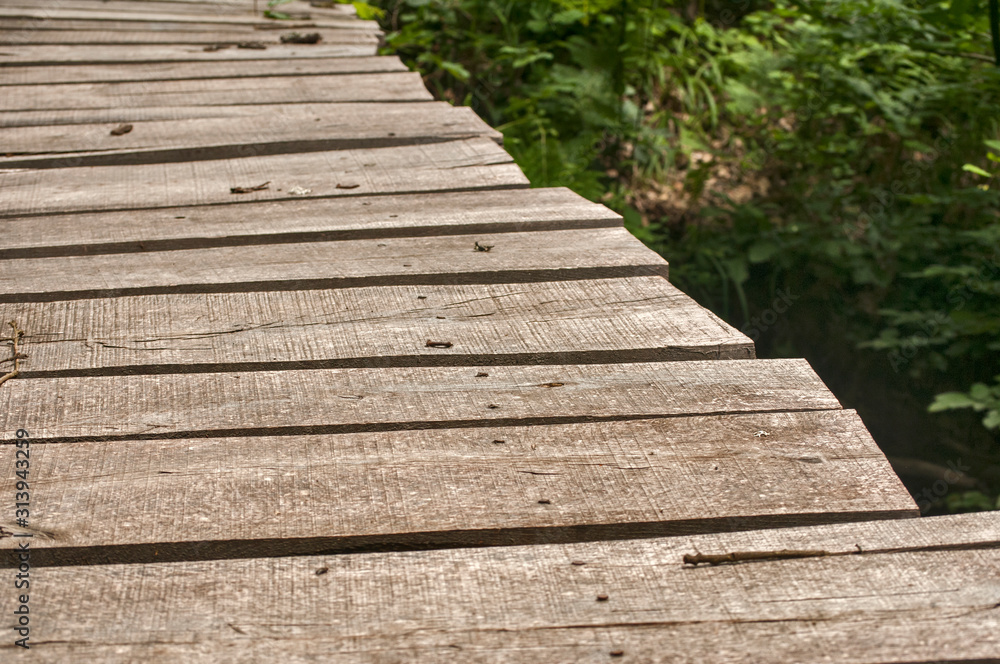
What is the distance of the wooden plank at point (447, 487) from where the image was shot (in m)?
1.03

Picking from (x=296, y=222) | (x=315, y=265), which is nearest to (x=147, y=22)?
(x=296, y=222)

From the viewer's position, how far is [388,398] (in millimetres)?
1303

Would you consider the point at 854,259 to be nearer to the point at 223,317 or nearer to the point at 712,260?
the point at 712,260

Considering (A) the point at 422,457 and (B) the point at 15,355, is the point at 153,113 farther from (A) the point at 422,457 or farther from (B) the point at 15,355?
(A) the point at 422,457

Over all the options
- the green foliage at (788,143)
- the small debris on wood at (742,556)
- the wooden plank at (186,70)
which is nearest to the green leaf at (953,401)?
the green foliage at (788,143)

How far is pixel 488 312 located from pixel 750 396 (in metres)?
0.50

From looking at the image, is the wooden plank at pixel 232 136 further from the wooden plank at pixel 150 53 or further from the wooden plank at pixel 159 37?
the wooden plank at pixel 159 37

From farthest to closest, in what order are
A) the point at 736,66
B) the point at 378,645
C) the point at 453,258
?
1. the point at 736,66
2. the point at 453,258
3. the point at 378,645

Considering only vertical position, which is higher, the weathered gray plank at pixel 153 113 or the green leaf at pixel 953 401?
the weathered gray plank at pixel 153 113

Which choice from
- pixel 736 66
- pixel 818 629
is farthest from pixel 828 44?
pixel 818 629

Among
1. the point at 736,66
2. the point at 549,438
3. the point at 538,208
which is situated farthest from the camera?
the point at 736,66

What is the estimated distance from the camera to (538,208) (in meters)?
2.09

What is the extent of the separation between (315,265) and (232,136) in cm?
106

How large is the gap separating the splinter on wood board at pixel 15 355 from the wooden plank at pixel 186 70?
6.54ft
